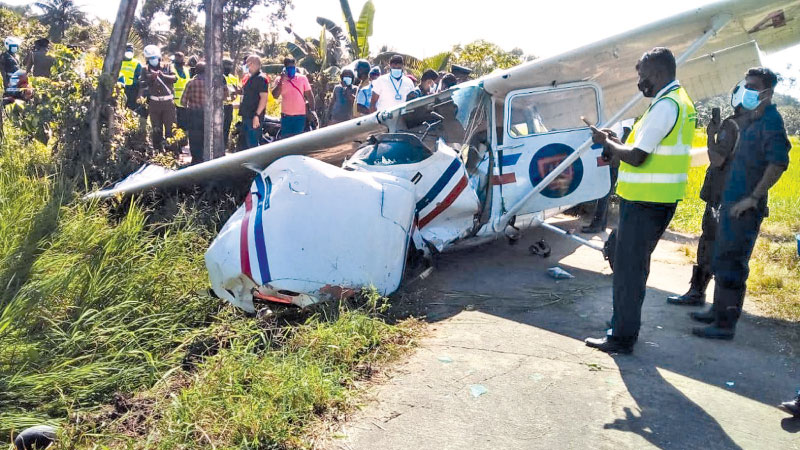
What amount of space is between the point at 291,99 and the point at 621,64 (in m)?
5.66

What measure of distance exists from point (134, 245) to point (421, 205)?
265 centimetres

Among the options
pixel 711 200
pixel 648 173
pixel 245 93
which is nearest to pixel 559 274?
pixel 711 200

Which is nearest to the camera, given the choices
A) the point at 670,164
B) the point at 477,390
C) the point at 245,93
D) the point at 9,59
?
the point at 477,390

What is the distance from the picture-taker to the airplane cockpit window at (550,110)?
23.1ft

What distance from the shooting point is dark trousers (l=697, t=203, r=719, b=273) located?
562 cm

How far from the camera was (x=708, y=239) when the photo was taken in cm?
566

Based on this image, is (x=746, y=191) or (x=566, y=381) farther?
(x=746, y=191)

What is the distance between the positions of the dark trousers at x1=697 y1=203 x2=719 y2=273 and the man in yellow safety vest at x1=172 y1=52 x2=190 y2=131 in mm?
8643

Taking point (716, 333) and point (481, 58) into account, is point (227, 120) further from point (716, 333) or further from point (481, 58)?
point (716, 333)

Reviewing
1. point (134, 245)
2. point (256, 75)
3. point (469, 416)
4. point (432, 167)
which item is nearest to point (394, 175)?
point (432, 167)

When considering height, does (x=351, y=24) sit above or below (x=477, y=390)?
above

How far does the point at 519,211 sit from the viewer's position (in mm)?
6992

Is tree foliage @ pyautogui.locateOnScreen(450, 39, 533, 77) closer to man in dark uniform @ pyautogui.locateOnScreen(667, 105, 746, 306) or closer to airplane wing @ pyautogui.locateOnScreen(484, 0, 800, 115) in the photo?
airplane wing @ pyautogui.locateOnScreen(484, 0, 800, 115)

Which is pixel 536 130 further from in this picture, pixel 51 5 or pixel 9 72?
pixel 51 5
